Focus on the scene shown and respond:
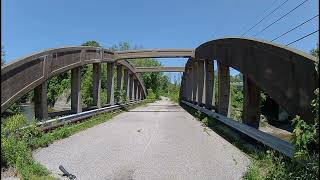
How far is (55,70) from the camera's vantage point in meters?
16.0

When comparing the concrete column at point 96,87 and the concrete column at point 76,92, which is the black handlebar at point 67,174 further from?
the concrete column at point 96,87

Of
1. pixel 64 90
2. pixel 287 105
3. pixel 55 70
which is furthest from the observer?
pixel 64 90

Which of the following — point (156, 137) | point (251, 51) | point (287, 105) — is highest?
point (251, 51)

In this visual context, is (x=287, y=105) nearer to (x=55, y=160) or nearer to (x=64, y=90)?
(x=55, y=160)

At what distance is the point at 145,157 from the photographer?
9.52m

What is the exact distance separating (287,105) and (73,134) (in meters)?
7.78

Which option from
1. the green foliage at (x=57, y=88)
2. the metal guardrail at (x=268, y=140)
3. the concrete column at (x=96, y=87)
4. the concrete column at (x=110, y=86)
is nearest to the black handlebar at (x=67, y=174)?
the metal guardrail at (x=268, y=140)

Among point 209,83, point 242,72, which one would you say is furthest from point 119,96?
point 242,72

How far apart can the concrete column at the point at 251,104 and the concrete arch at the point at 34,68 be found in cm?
657

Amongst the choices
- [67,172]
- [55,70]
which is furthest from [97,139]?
[67,172]

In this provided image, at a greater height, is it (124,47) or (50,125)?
(124,47)

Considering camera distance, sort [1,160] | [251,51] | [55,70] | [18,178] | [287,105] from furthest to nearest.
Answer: [55,70] → [251,51] → [287,105] → [1,160] → [18,178]

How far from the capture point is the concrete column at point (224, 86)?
17.0 meters

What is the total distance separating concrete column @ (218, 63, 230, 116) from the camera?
16984 millimetres
